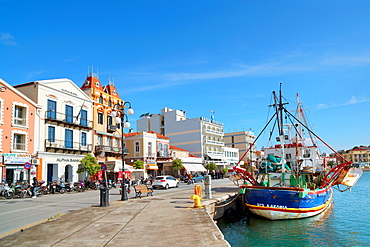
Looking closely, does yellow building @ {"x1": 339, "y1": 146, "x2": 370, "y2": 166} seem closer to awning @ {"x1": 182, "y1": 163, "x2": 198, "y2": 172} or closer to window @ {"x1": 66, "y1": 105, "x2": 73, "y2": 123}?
awning @ {"x1": 182, "y1": 163, "x2": 198, "y2": 172}

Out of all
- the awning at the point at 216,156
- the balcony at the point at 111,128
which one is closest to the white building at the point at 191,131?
the awning at the point at 216,156

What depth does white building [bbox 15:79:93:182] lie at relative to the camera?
113 ft

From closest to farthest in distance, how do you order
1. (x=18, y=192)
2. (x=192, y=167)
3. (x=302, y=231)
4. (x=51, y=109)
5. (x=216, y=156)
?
(x=302, y=231) → (x=18, y=192) → (x=51, y=109) → (x=192, y=167) → (x=216, y=156)

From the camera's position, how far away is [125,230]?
10.4 m

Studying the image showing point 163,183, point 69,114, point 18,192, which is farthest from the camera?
point 69,114

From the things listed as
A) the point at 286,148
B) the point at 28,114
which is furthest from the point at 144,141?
the point at 286,148

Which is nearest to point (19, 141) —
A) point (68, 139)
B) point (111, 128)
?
point (68, 139)

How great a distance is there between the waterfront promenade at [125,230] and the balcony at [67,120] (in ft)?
76.9

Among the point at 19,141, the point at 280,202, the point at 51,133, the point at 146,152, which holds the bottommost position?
the point at 280,202

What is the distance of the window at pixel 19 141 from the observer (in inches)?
1224

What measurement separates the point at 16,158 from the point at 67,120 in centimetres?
854

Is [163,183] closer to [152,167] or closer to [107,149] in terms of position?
[107,149]

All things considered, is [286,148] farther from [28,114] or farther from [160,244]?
[28,114]

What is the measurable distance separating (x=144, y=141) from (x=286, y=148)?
97.6 ft
